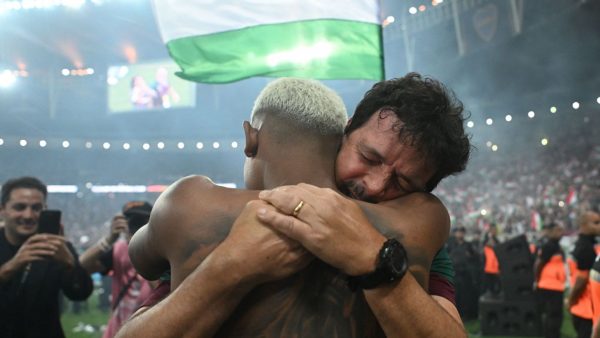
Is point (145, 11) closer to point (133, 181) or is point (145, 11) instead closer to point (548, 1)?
point (133, 181)

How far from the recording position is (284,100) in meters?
1.75

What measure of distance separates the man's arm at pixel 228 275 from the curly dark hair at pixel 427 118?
0.55m

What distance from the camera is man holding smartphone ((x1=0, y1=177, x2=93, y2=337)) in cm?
400

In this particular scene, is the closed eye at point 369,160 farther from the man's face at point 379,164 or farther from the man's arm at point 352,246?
the man's arm at point 352,246

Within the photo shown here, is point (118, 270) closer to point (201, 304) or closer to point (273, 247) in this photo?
point (201, 304)

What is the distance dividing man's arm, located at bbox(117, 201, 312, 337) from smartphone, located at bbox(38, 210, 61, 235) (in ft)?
9.52

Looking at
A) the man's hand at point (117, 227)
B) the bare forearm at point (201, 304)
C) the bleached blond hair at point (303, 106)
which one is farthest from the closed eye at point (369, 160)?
the man's hand at point (117, 227)

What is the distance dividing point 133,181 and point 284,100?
1458 inches

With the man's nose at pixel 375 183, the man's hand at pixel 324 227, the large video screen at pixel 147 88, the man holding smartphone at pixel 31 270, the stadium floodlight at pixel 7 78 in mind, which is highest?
the stadium floodlight at pixel 7 78

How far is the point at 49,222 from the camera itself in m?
4.09

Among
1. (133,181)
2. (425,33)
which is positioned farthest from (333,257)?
(133,181)

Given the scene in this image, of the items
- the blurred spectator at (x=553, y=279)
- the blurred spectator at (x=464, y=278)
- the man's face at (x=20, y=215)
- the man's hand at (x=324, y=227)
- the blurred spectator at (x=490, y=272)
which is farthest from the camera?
the blurred spectator at (x=490, y=272)

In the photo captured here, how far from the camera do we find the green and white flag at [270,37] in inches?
195

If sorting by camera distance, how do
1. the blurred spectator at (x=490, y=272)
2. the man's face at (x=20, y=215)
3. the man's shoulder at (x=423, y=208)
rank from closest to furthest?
the man's shoulder at (x=423, y=208) → the man's face at (x=20, y=215) → the blurred spectator at (x=490, y=272)
